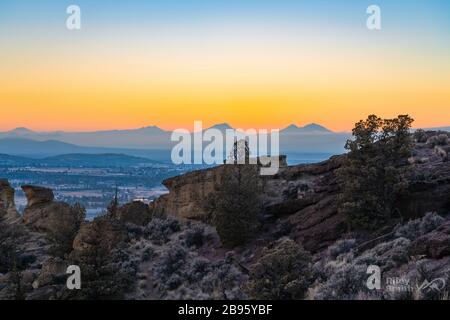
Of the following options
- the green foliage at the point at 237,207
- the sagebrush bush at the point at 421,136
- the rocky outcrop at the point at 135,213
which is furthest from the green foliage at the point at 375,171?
the rocky outcrop at the point at 135,213

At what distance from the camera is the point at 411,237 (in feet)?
56.7

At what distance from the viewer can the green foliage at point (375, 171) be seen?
840 inches

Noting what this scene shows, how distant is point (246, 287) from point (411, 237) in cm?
636

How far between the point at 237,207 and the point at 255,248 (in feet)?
9.15

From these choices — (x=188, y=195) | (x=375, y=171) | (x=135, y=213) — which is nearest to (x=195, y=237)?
(x=188, y=195)

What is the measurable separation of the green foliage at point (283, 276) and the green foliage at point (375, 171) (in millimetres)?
6953

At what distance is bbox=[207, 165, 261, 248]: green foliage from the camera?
25.9 meters

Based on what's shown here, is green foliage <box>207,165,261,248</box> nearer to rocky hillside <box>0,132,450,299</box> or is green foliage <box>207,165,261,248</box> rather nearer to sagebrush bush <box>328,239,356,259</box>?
rocky hillside <box>0,132,450,299</box>

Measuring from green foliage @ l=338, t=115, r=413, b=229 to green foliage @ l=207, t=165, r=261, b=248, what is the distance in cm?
527

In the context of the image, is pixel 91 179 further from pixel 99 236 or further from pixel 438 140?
pixel 438 140

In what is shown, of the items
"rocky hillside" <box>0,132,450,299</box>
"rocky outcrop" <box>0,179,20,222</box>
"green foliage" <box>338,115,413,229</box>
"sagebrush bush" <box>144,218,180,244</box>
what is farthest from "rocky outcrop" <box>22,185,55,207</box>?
"green foliage" <box>338,115,413,229</box>

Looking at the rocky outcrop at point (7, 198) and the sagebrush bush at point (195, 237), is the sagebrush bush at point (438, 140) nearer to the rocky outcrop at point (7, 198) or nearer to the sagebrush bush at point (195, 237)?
the sagebrush bush at point (195, 237)

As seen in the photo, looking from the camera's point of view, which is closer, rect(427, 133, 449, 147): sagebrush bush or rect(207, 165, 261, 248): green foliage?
rect(207, 165, 261, 248): green foliage
